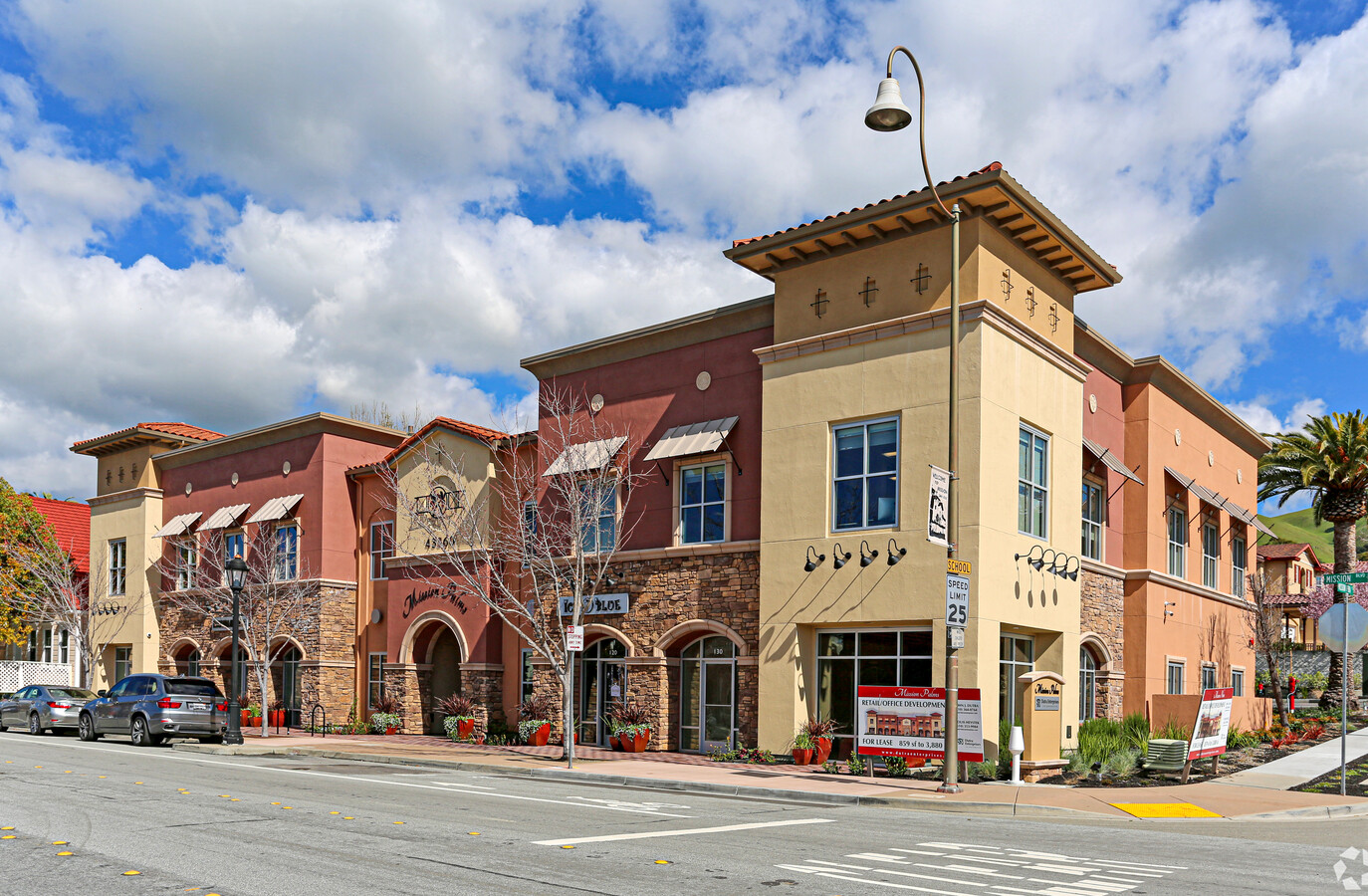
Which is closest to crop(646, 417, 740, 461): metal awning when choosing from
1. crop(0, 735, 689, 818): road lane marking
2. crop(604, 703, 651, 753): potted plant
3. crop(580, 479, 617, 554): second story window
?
crop(580, 479, 617, 554): second story window

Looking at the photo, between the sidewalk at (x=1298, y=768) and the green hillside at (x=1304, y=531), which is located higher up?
the green hillside at (x=1304, y=531)

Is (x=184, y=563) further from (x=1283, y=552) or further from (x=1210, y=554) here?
(x=1283, y=552)

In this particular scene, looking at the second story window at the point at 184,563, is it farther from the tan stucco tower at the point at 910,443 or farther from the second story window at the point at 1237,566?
the second story window at the point at 1237,566

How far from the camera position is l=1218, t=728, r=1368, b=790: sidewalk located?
19359mm

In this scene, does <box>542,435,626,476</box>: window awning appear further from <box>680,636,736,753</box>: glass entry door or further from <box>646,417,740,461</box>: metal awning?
<box>680,636,736,753</box>: glass entry door

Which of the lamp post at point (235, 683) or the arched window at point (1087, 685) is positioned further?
the lamp post at point (235, 683)

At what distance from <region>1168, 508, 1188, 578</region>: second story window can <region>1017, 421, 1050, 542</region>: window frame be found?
7.58 meters

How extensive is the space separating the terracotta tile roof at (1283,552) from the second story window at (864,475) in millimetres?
50792

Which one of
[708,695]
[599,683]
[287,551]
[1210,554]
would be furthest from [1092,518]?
[287,551]

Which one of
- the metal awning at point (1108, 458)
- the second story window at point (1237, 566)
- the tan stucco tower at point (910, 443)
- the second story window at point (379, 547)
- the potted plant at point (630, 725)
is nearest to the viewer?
the tan stucco tower at point (910, 443)

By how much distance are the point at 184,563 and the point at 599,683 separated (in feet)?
63.7

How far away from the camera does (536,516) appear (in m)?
27.6

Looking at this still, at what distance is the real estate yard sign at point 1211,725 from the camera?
1930 cm

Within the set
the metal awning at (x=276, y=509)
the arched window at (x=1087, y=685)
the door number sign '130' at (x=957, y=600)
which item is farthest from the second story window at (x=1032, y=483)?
the metal awning at (x=276, y=509)
